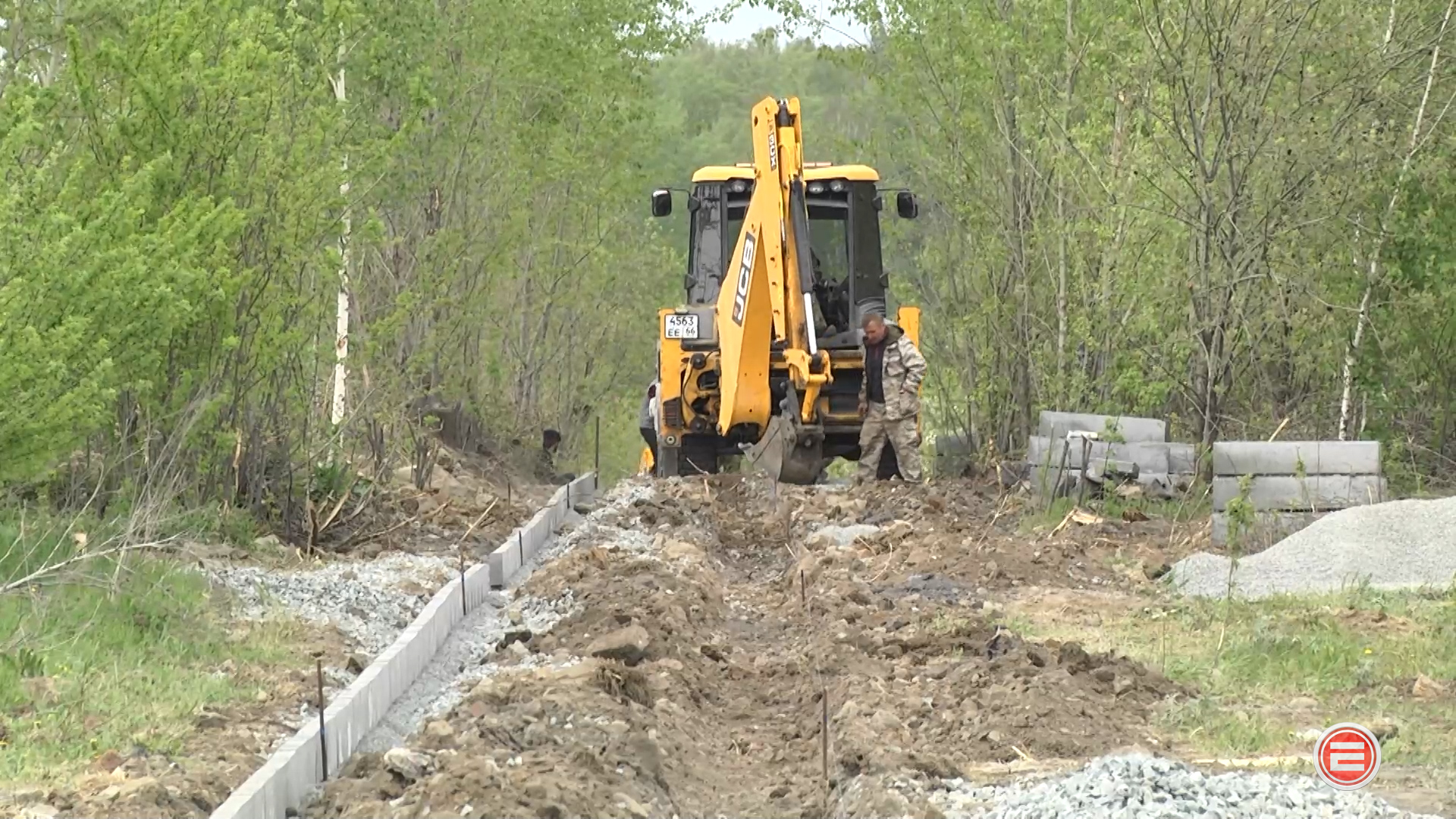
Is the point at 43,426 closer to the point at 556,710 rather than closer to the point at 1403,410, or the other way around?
the point at 556,710

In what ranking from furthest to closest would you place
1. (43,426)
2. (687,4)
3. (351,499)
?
(687,4), (351,499), (43,426)

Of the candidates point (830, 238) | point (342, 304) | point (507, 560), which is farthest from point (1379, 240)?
point (342, 304)

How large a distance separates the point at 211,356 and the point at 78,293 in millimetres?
2697

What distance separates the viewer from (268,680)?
1019cm

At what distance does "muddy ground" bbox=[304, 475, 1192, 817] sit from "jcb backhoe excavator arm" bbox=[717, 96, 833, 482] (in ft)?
8.44

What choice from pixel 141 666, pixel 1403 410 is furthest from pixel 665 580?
pixel 1403 410

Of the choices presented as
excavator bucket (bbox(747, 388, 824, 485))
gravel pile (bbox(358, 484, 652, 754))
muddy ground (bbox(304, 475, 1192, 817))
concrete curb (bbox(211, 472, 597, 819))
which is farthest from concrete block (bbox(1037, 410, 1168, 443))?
concrete curb (bbox(211, 472, 597, 819))

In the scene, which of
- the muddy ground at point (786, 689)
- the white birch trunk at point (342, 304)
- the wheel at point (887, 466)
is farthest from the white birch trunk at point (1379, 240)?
the white birch trunk at point (342, 304)

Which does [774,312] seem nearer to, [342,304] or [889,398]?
[889,398]

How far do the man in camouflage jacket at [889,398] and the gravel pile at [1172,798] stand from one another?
12177 mm

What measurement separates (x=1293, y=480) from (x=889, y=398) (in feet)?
16.9

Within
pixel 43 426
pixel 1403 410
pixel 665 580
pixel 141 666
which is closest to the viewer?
pixel 141 666

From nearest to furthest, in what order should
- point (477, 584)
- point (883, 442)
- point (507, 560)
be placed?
1. point (477, 584)
2. point (507, 560)
3. point (883, 442)

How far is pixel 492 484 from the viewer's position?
85.7 feet
